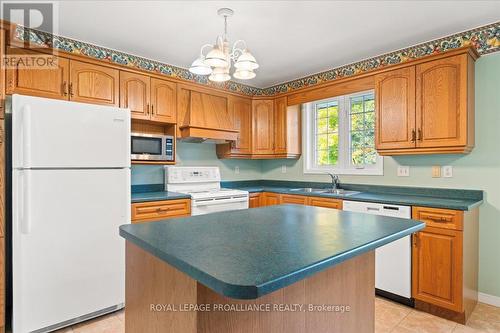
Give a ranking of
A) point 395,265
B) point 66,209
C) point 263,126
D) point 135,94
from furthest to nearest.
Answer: point 263,126 < point 135,94 < point 395,265 < point 66,209

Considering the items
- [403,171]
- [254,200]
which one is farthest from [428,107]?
[254,200]

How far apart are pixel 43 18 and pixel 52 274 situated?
1.96 metres

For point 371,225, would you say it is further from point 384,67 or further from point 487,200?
point 384,67

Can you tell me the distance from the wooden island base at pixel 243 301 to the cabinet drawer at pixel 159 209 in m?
1.40

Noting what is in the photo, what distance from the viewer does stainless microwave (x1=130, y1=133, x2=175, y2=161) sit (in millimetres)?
3039

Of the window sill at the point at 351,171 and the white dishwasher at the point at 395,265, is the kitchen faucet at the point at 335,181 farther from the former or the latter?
the white dishwasher at the point at 395,265

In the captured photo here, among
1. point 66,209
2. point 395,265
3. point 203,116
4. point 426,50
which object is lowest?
point 395,265

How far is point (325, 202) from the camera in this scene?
3131mm

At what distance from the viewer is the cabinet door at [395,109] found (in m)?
2.76

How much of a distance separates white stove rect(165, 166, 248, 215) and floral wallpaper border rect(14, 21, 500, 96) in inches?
43.8

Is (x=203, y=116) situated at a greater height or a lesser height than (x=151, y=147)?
greater

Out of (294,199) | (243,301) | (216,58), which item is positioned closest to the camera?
(243,301)

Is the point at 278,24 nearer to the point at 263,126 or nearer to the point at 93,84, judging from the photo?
the point at 93,84

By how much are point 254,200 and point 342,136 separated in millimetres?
1404
